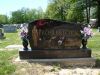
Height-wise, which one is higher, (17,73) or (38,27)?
(38,27)

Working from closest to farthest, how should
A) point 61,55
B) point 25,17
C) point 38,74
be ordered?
point 38,74
point 61,55
point 25,17

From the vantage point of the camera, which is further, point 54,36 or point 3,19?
point 3,19

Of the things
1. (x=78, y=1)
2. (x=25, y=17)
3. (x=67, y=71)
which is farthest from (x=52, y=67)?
(x=25, y=17)

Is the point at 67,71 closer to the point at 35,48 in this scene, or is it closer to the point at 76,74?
the point at 76,74

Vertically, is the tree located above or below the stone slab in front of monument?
below

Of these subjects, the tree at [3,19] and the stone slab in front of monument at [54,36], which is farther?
the tree at [3,19]

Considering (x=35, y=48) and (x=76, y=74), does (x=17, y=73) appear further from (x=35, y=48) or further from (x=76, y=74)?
(x=35, y=48)

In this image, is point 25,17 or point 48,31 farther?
point 25,17

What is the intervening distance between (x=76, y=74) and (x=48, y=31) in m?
2.82

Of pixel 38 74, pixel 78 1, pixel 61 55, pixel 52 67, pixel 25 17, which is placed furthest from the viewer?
pixel 25 17

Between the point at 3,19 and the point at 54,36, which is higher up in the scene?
the point at 54,36

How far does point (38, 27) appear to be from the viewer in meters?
11.6

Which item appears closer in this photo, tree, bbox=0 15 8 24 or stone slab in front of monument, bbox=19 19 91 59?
stone slab in front of monument, bbox=19 19 91 59

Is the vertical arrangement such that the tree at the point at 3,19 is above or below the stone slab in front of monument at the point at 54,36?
below
